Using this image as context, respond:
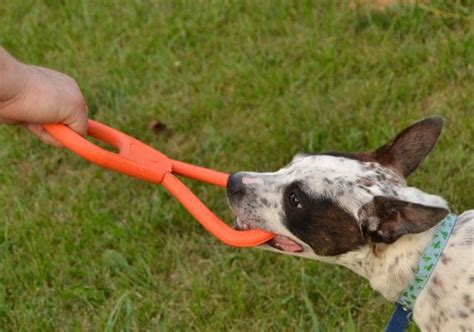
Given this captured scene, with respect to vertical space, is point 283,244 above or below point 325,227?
below

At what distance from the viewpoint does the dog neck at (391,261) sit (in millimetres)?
3830

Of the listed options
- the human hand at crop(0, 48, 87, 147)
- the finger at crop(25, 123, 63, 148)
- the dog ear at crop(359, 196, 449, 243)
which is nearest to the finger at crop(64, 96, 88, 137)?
the human hand at crop(0, 48, 87, 147)

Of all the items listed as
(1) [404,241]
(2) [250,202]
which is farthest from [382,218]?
(2) [250,202]

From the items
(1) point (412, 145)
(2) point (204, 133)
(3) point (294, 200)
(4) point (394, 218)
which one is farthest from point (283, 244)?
(2) point (204, 133)

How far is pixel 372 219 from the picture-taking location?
384cm

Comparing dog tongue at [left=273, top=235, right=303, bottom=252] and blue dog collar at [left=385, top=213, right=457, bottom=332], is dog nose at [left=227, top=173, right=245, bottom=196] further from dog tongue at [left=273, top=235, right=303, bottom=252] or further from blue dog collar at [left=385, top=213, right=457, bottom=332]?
blue dog collar at [left=385, top=213, right=457, bottom=332]

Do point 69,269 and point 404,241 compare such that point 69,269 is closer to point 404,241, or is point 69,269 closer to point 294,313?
point 294,313

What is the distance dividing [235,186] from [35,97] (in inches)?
39.0

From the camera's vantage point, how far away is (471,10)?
6.46 meters

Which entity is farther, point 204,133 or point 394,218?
point 204,133

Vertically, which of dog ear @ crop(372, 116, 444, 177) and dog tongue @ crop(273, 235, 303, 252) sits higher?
dog ear @ crop(372, 116, 444, 177)

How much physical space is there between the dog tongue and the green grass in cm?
59

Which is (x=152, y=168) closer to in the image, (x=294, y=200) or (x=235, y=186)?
(x=235, y=186)

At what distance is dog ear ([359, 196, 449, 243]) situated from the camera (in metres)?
3.53
